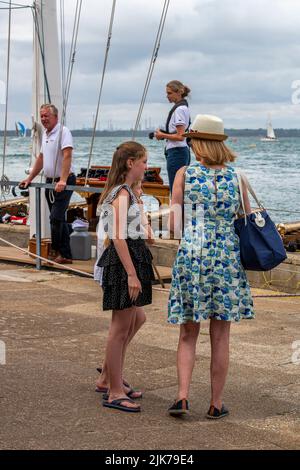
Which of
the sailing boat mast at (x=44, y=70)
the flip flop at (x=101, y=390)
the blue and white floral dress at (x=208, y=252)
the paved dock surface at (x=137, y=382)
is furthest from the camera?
the sailing boat mast at (x=44, y=70)

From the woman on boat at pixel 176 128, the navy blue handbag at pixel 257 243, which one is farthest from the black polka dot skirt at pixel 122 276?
the woman on boat at pixel 176 128

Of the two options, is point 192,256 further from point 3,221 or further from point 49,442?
point 3,221

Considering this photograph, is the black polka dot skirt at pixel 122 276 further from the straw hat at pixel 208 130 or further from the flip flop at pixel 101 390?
the straw hat at pixel 208 130

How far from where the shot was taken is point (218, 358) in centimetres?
562

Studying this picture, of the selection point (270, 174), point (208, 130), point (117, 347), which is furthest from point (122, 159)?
point (270, 174)

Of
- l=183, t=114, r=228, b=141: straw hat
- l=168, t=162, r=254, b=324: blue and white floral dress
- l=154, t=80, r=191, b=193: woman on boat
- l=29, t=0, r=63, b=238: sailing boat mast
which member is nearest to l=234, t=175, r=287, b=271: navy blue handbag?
l=168, t=162, r=254, b=324: blue and white floral dress

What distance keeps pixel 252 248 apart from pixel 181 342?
0.67 metres

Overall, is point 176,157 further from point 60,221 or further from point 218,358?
point 218,358

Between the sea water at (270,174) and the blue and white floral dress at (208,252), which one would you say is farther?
the sea water at (270,174)

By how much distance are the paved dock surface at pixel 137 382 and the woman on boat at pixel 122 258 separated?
25 cm

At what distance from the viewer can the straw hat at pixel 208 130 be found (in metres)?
5.52

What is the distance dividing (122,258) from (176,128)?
5476 mm

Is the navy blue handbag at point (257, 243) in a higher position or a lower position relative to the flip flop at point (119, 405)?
higher

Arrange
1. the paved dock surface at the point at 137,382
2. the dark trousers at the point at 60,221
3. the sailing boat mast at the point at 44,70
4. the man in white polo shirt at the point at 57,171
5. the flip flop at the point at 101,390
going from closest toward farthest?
the paved dock surface at the point at 137,382, the flip flop at the point at 101,390, the man in white polo shirt at the point at 57,171, the dark trousers at the point at 60,221, the sailing boat mast at the point at 44,70
